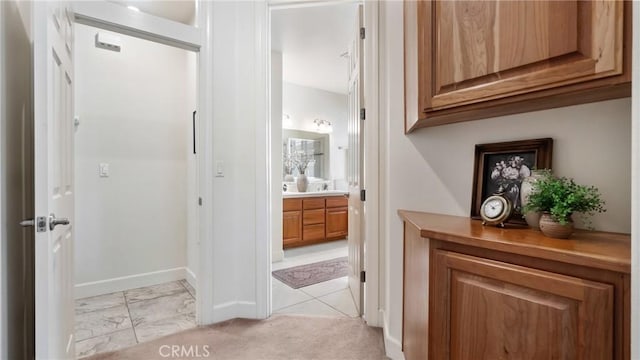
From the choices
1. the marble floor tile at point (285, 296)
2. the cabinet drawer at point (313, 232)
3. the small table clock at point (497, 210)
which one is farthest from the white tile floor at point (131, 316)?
the small table clock at point (497, 210)

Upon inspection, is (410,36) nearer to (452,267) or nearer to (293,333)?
(452,267)

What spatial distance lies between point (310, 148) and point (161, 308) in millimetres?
3395

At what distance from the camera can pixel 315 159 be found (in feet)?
17.3

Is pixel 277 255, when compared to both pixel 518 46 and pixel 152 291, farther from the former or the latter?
pixel 518 46

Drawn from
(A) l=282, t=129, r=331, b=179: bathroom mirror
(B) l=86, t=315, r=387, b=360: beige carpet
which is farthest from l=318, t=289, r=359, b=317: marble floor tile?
(A) l=282, t=129, r=331, b=179: bathroom mirror

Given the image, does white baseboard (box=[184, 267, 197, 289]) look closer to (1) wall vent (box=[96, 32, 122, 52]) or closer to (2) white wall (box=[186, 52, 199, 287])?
(2) white wall (box=[186, 52, 199, 287])

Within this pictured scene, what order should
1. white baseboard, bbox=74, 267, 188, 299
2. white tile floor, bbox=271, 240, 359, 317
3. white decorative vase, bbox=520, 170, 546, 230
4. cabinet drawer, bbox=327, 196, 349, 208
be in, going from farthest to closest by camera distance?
cabinet drawer, bbox=327, 196, 349, 208, white baseboard, bbox=74, 267, 188, 299, white tile floor, bbox=271, 240, 359, 317, white decorative vase, bbox=520, 170, 546, 230

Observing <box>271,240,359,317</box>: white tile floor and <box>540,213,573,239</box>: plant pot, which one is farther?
<box>271,240,359,317</box>: white tile floor

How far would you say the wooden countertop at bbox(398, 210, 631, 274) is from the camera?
0.68 meters

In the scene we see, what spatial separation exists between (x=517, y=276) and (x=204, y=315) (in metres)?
2.03

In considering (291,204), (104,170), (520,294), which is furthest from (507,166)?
(291,204)

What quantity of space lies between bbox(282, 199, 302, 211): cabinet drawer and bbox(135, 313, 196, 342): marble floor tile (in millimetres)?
2055

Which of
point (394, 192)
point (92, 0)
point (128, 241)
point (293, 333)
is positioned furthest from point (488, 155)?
point (128, 241)

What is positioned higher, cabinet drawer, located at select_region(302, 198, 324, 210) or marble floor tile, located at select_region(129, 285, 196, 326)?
cabinet drawer, located at select_region(302, 198, 324, 210)
